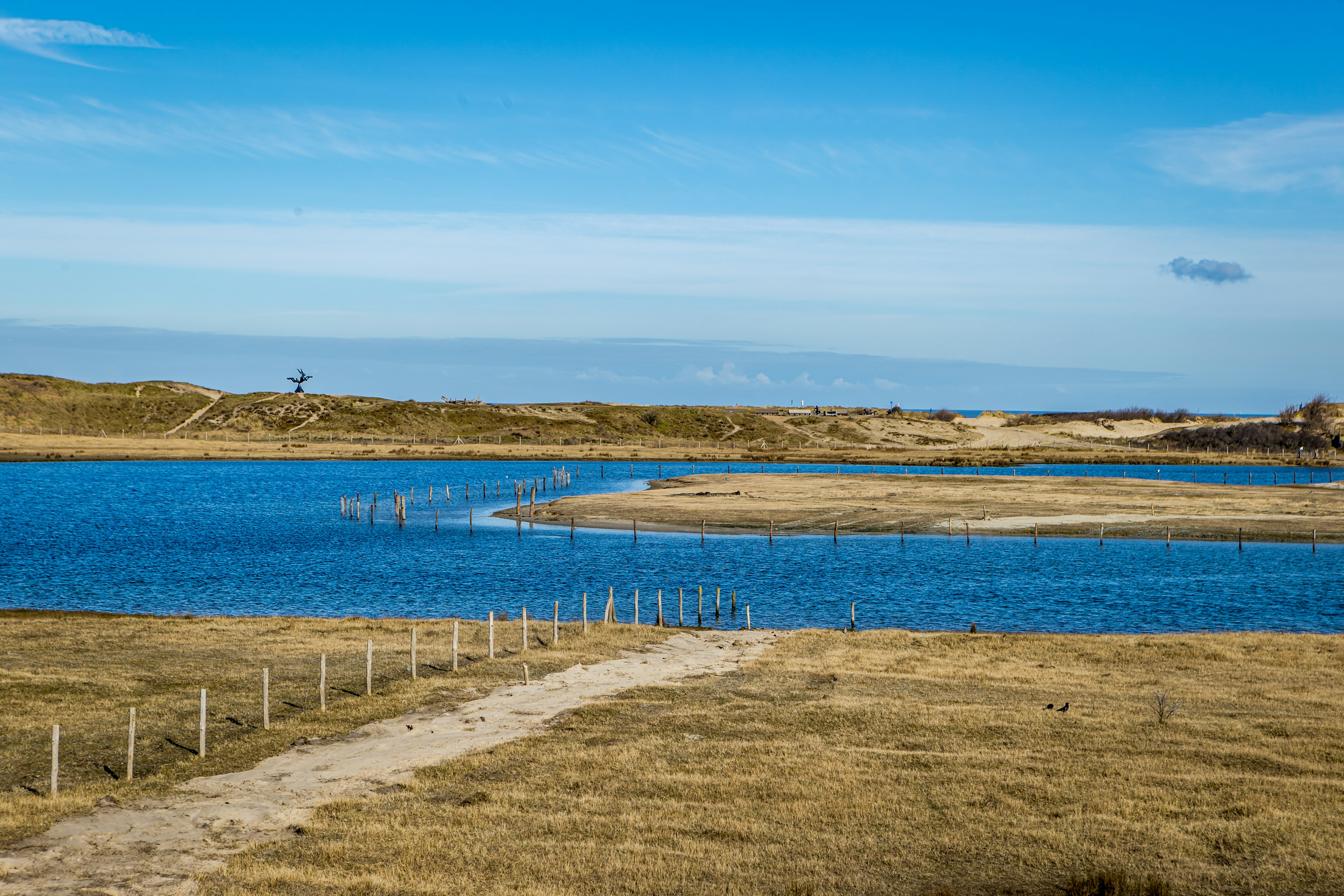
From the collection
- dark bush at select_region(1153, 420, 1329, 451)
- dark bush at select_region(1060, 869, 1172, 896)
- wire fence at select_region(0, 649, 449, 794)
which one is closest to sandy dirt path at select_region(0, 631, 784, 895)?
wire fence at select_region(0, 649, 449, 794)

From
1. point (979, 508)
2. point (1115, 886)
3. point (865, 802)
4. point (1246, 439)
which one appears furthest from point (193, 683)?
point (1246, 439)

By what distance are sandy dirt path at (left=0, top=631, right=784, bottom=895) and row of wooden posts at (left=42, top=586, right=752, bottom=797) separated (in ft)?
4.86

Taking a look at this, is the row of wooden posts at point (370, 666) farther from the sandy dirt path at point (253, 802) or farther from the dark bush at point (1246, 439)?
the dark bush at point (1246, 439)

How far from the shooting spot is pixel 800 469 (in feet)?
462

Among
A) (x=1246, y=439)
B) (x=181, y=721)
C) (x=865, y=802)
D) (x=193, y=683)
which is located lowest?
(x=193, y=683)

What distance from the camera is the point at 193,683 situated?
29125mm

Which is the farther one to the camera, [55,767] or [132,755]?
[132,755]

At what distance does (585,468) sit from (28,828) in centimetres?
13324

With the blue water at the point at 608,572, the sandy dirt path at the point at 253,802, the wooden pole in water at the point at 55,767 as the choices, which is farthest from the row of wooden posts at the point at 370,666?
the sandy dirt path at the point at 253,802

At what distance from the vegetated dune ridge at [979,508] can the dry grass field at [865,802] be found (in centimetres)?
4996

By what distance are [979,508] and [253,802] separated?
7798cm

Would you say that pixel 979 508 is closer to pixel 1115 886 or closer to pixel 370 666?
pixel 370 666

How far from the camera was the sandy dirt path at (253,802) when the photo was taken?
53.2ft

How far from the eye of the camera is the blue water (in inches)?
1905
